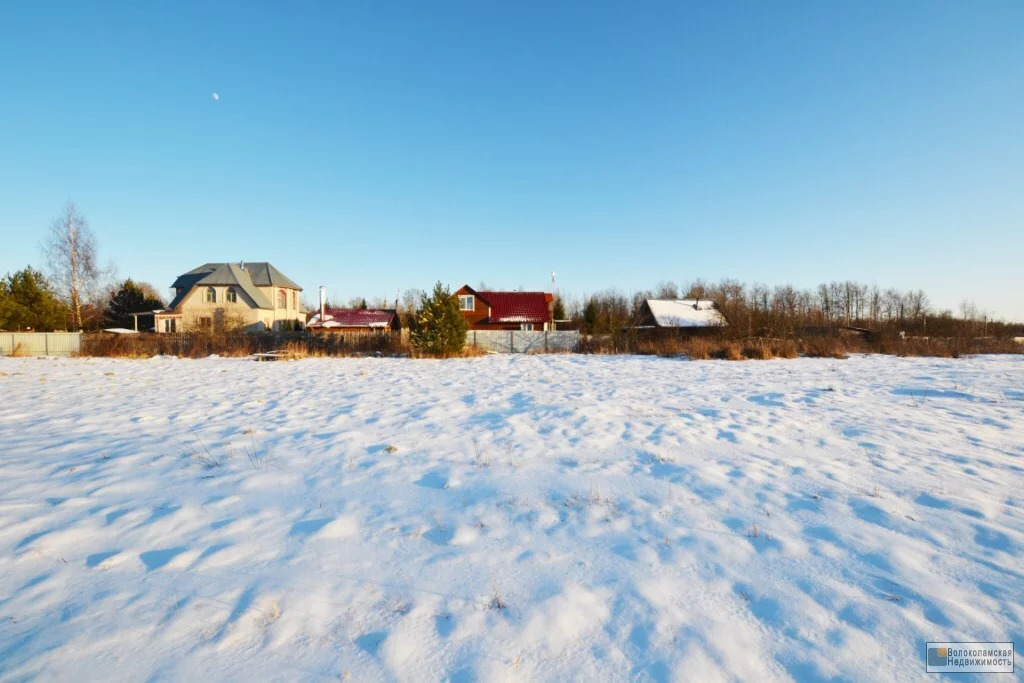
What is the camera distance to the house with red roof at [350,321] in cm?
4209

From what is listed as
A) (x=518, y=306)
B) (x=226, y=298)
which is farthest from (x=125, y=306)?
(x=518, y=306)

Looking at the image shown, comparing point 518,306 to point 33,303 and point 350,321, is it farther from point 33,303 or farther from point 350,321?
point 33,303

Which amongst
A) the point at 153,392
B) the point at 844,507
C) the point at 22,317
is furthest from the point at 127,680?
the point at 22,317

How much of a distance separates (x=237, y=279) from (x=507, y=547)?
42348 millimetres

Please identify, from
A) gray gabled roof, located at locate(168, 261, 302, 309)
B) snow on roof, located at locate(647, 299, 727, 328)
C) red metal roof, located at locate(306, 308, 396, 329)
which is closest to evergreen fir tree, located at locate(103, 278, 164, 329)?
gray gabled roof, located at locate(168, 261, 302, 309)

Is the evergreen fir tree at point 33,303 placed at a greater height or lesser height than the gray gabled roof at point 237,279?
lesser

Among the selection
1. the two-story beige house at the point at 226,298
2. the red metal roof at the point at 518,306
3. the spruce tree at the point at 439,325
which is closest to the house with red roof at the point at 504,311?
the red metal roof at the point at 518,306

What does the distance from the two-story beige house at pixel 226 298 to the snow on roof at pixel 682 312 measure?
3233cm

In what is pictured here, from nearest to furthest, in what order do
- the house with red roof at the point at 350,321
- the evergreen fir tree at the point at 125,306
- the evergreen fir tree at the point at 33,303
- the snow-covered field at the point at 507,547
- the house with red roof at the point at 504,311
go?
1. the snow-covered field at the point at 507,547
2. the evergreen fir tree at the point at 33,303
3. the house with red roof at the point at 504,311
4. the house with red roof at the point at 350,321
5. the evergreen fir tree at the point at 125,306

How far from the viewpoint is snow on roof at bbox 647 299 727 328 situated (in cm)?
3531

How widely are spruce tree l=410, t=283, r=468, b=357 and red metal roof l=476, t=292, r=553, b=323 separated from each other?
21.7 meters

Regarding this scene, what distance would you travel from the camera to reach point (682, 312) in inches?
1451

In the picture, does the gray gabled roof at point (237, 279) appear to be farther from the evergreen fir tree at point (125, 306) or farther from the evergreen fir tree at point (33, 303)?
the evergreen fir tree at point (33, 303)

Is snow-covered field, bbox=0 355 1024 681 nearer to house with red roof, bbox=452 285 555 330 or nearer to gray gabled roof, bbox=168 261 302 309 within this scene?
house with red roof, bbox=452 285 555 330
